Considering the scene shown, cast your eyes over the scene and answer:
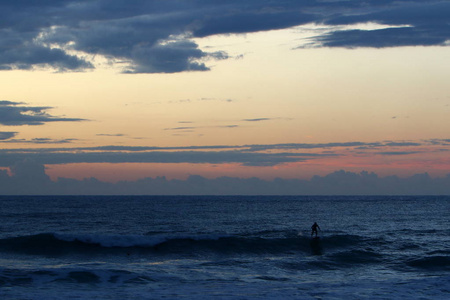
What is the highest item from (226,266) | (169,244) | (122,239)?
(122,239)

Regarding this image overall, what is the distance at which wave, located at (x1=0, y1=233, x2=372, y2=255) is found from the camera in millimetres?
39875

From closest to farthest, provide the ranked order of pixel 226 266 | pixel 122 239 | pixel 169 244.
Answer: pixel 226 266
pixel 169 244
pixel 122 239

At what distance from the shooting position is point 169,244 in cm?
4175

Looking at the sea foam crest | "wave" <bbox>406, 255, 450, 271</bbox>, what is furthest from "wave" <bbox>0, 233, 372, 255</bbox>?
"wave" <bbox>406, 255, 450, 271</bbox>

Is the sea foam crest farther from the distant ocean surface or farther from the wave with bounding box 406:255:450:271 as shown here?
the wave with bounding box 406:255:450:271

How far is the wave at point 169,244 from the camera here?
3988cm

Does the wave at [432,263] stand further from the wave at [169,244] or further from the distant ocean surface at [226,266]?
the wave at [169,244]

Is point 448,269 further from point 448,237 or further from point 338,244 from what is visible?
point 448,237

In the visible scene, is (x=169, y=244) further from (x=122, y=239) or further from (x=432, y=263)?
(x=432, y=263)

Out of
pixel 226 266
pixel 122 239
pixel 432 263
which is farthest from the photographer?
pixel 122 239

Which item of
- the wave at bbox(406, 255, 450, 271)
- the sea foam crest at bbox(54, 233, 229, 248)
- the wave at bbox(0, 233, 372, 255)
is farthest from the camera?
the sea foam crest at bbox(54, 233, 229, 248)

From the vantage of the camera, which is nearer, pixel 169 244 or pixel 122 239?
pixel 169 244

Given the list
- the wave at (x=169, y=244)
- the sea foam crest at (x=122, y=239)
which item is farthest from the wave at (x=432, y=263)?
the sea foam crest at (x=122, y=239)

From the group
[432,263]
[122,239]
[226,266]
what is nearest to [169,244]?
[122,239]
